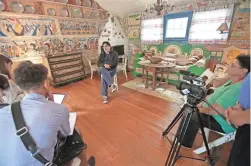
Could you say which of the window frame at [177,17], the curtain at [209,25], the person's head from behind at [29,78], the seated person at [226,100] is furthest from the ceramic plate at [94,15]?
the seated person at [226,100]

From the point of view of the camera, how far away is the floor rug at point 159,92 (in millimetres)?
2689

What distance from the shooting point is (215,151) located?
1.40m

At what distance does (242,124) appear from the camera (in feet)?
2.46

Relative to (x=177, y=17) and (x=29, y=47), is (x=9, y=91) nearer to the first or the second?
(x=29, y=47)

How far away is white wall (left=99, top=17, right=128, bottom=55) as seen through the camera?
4.46m

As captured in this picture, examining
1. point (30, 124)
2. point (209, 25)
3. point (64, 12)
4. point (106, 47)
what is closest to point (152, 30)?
point (209, 25)

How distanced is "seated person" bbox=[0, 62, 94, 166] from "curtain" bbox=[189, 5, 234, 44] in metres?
3.46

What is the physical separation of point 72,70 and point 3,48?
1489 millimetres

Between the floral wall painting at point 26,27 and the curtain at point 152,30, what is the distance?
102 inches

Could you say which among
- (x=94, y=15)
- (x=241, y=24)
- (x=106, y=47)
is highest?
(x=94, y=15)

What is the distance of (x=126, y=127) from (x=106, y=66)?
4.18 feet

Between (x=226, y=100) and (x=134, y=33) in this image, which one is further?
(x=134, y=33)

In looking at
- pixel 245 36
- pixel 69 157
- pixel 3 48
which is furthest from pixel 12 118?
pixel 245 36

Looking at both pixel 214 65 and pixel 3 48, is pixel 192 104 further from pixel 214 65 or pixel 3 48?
pixel 3 48
